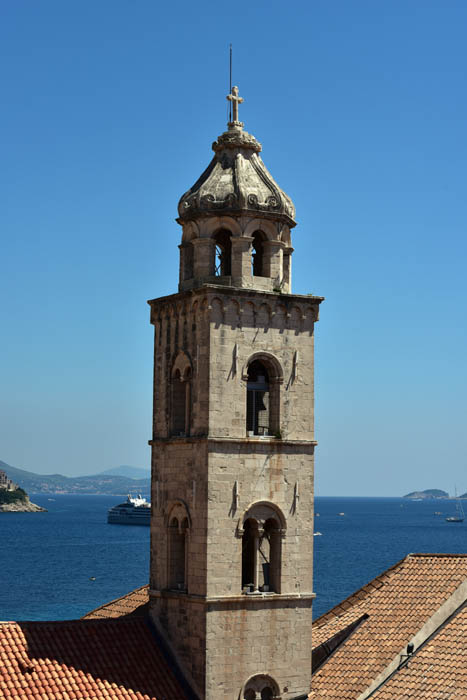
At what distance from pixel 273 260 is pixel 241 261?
3.65ft

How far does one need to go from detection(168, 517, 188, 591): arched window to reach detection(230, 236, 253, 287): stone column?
6.78m

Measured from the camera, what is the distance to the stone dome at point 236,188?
94.3 ft

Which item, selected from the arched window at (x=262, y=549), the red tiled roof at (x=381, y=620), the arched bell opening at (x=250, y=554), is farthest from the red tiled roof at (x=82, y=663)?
the red tiled roof at (x=381, y=620)

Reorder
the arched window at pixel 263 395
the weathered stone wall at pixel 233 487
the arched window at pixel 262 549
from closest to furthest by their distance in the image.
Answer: the weathered stone wall at pixel 233 487, the arched window at pixel 262 549, the arched window at pixel 263 395

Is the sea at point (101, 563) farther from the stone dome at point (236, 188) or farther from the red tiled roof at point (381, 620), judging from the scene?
the stone dome at point (236, 188)

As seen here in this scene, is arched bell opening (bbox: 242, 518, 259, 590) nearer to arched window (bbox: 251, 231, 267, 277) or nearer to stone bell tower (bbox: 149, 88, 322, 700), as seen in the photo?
stone bell tower (bbox: 149, 88, 322, 700)

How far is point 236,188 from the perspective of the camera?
28.9m

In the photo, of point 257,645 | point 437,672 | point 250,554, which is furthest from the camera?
point 250,554

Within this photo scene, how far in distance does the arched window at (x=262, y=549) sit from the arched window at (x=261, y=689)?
2.29 metres

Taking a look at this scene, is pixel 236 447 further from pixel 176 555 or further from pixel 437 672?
pixel 437 672

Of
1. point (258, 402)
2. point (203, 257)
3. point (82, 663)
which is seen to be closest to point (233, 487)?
point (258, 402)

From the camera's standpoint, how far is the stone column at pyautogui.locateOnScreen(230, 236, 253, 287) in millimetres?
28516

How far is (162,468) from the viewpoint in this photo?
97.2 ft

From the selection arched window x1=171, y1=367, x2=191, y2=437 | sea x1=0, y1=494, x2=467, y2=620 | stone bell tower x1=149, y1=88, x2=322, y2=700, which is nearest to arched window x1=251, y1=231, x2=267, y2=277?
stone bell tower x1=149, y1=88, x2=322, y2=700
